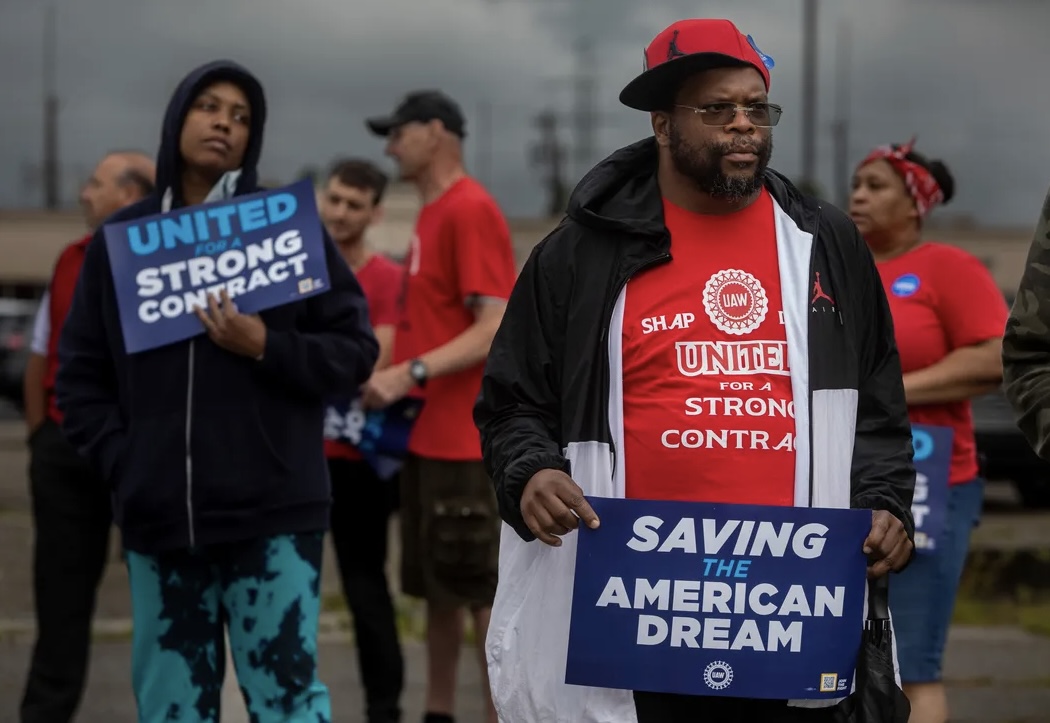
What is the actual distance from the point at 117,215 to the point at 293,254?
47 centimetres

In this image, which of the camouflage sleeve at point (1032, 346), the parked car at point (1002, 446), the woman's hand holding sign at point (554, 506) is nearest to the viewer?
the camouflage sleeve at point (1032, 346)

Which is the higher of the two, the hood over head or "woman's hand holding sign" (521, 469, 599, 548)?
the hood over head

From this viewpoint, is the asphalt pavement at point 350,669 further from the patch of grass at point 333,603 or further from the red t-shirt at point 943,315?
the red t-shirt at point 943,315

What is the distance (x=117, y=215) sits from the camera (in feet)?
15.0

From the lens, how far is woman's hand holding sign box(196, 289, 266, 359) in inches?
170

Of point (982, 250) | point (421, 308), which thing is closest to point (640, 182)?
point (421, 308)

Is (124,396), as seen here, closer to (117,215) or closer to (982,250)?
(117,215)

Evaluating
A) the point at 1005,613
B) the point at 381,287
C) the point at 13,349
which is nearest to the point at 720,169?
the point at 381,287

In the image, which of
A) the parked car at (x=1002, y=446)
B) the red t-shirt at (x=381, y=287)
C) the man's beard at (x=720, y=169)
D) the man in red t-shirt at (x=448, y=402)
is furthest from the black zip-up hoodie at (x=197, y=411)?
the parked car at (x=1002, y=446)

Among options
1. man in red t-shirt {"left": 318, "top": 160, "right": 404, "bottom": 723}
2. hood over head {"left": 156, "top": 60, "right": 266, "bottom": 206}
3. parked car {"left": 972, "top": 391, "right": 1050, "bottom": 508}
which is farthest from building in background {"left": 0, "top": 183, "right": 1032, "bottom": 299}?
hood over head {"left": 156, "top": 60, "right": 266, "bottom": 206}

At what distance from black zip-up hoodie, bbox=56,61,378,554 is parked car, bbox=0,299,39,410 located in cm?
2140

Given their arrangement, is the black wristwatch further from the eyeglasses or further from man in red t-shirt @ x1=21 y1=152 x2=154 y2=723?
the eyeglasses

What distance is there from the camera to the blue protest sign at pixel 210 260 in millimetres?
4391

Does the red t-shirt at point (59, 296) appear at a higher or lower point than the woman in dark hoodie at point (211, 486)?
higher
